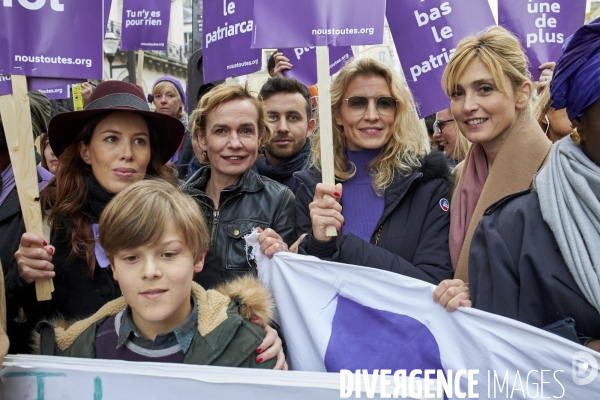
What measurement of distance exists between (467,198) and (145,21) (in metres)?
4.81

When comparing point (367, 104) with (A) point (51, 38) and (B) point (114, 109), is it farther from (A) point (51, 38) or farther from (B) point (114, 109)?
(A) point (51, 38)

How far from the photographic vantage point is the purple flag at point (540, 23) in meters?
4.40

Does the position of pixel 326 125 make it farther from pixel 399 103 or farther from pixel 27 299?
pixel 27 299

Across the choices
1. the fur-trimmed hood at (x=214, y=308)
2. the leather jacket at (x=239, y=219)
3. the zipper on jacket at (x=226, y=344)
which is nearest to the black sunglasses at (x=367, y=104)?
the leather jacket at (x=239, y=219)

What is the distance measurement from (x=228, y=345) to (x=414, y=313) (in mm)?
689

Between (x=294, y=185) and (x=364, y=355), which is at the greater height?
(x=294, y=185)

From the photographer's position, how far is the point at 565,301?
2045 mm

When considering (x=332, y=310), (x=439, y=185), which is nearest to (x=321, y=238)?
A: (x=332, y=310)

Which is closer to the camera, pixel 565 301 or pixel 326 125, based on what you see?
pixel 565 301

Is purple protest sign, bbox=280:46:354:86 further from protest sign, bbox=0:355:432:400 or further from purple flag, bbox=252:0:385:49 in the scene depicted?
protest sign, bbox=0:355:432:400

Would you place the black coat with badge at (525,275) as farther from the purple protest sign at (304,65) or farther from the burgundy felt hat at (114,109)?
the purple protest sign at (304,65)

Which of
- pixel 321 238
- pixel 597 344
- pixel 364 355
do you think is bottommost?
pixel 364 355

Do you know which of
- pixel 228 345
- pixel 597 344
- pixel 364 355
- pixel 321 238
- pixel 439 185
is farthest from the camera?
pixel 439 185

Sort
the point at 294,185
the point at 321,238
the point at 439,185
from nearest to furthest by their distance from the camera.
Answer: the point at 321,238
the point at 439,185
the point at 294,185
